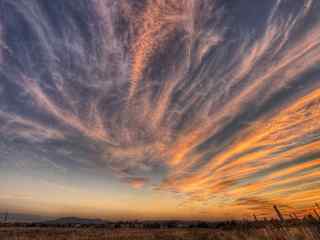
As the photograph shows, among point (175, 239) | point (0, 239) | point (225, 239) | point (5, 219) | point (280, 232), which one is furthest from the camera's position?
point (5, 219)

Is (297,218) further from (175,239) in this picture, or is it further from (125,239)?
(125,239)

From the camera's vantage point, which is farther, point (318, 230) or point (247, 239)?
point (247, 239)

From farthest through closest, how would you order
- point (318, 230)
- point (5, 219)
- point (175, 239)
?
1. point (5, 219)
2. point (175, 239)
3. point (318, 230)

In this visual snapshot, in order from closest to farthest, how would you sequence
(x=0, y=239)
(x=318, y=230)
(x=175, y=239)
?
(x=318, y=230)
(x=0, y=239)
(x=175, y=239)

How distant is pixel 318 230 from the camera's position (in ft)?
65.4

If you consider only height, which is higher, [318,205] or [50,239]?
[318,205]

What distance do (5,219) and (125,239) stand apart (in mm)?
103130

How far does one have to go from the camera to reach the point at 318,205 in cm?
2455

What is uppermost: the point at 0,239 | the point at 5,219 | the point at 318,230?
the point at 5,219

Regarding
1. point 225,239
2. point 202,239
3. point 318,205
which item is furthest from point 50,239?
point 318,205

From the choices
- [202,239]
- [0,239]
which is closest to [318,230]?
[202,239]

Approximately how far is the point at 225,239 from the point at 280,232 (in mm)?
9020

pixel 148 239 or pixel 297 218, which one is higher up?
pixel 297 218

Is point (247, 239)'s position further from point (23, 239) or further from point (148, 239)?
point (23, 239)
